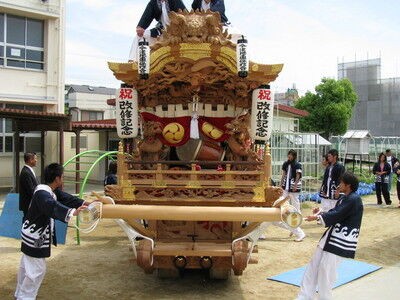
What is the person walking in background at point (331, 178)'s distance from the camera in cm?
977

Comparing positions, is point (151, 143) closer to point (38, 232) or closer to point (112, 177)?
point (38, 232)

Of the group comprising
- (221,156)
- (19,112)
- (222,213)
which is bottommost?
(222,213)

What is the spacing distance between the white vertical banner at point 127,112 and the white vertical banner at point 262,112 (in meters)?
1.88

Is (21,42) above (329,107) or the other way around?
above

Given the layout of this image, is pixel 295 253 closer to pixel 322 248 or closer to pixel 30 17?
pixel 322 248

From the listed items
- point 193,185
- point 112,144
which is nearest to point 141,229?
point 193,185

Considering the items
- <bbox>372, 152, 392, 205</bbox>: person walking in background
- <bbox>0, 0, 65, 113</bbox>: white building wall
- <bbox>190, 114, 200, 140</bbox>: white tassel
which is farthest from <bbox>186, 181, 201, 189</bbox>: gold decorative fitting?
<bbox>0, 0, 65, 113</bbox>: white building wall

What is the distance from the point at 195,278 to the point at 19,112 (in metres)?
8.48

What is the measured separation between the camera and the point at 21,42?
54.7ft

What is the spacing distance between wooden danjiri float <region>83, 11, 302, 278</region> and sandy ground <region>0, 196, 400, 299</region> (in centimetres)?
34

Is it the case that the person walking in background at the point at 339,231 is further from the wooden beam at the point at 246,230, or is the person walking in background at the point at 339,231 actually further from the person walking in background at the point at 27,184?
the person walking in background at the point at 27,184

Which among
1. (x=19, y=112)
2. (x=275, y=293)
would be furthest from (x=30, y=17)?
Result: (x=275, y=293)

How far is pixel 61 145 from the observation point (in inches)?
554

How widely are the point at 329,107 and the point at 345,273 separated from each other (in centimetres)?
2028
